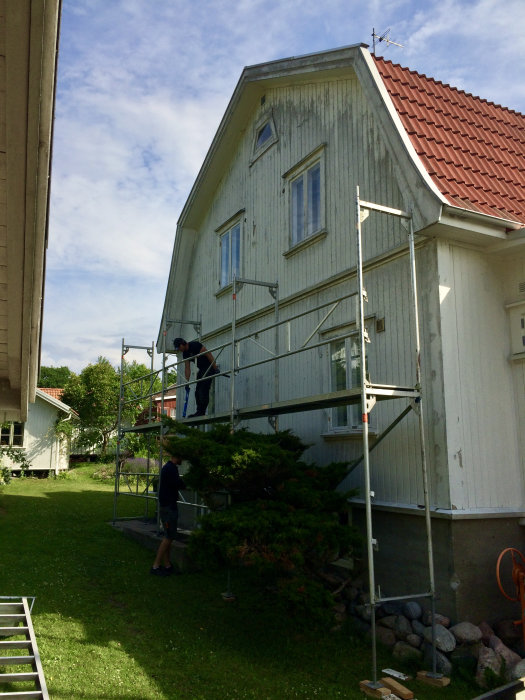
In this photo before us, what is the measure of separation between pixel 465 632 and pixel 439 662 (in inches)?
16.9

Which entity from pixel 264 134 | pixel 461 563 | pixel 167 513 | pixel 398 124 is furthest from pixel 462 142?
pixel 167 513

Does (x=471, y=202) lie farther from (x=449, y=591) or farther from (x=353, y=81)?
(x=449, y=591)

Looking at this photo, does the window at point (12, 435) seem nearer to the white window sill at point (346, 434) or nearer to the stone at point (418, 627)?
the white window sill at point (346, 434)

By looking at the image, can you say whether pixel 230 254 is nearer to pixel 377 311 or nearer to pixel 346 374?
pixel 346 374

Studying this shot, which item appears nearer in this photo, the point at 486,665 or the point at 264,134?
the point at 486,665

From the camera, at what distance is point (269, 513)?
6.36m

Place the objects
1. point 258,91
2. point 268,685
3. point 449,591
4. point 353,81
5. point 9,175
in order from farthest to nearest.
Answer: point 258,91
point 353,81
point 449,591
point 268,685
point 9,175

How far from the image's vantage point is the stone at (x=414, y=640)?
621cm

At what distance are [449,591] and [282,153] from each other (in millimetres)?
7762

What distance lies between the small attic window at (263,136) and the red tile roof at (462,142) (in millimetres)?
2916

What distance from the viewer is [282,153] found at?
1103 cm

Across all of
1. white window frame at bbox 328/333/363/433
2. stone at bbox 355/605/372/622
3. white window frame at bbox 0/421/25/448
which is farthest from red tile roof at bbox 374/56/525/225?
white window frame at bbox 0/421/25/448

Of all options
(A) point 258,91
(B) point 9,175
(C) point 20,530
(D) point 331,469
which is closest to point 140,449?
(C) point 20,530

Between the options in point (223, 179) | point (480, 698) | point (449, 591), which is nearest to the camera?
point (480, 698)
